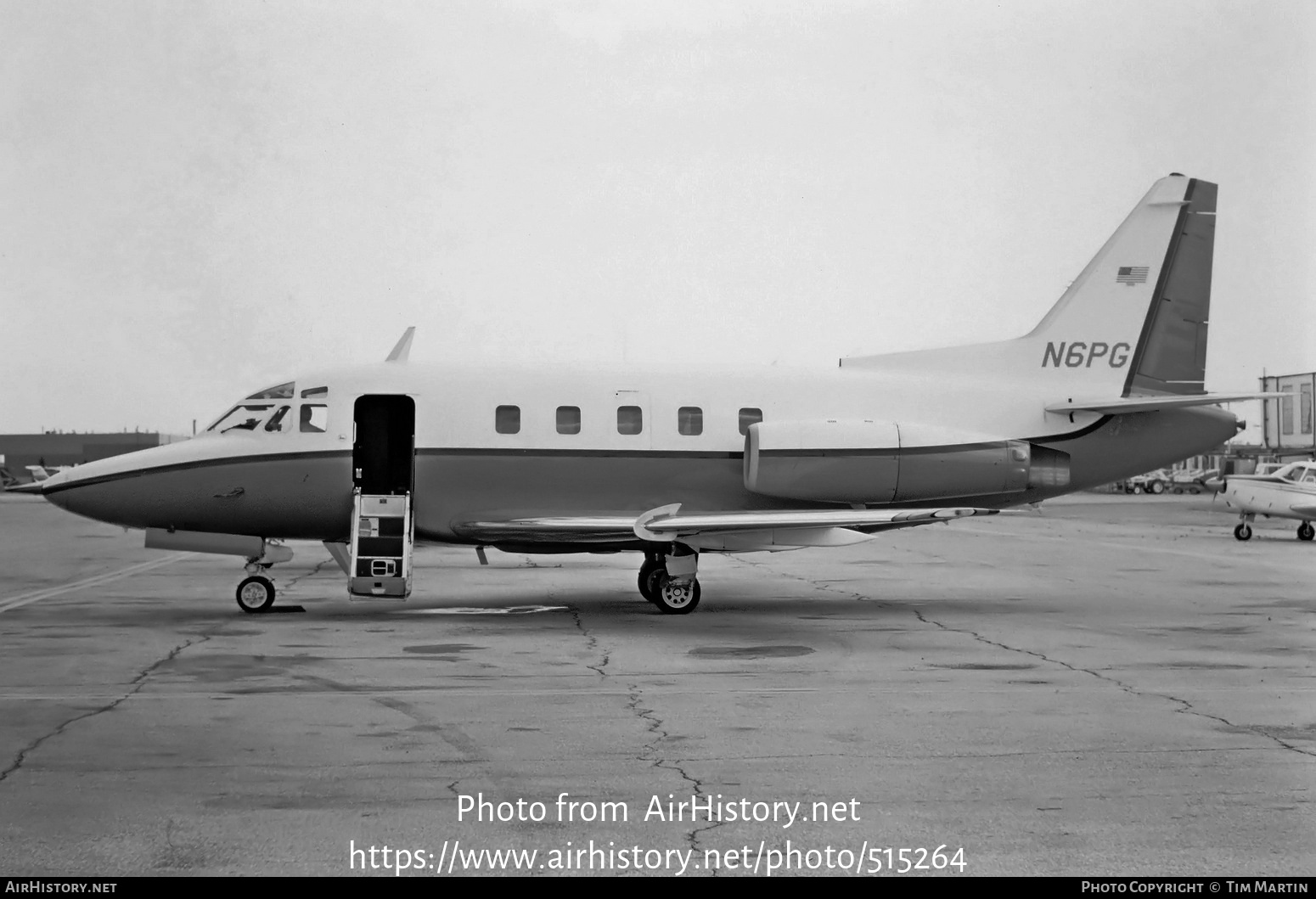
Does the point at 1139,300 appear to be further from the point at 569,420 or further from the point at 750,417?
the point at 569,420

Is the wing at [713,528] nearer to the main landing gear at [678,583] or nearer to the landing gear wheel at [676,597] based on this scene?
the main landing gear at [678,583]

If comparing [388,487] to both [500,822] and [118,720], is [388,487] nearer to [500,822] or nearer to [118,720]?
[118,720]

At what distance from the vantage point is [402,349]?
1895 cm

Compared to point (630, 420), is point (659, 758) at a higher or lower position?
lower

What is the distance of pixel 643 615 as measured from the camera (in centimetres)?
1742

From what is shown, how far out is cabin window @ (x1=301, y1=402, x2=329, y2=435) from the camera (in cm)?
1780

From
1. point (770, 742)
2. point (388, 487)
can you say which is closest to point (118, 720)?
point (770, 742)

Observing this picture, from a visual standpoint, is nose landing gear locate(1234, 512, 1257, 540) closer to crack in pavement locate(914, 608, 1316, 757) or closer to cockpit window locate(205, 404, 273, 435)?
crack in pavement locate(914, 608, 1316, 757)

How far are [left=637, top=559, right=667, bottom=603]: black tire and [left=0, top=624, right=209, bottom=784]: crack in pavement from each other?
6.02 meters

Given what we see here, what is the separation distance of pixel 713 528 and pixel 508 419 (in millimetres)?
3487

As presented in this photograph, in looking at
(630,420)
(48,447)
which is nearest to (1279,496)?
(630,420)

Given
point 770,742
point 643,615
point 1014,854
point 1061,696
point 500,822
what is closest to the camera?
point 1014,854

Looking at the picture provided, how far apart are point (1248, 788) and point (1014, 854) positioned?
6.88 feet

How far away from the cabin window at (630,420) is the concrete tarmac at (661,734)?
2.51 m
